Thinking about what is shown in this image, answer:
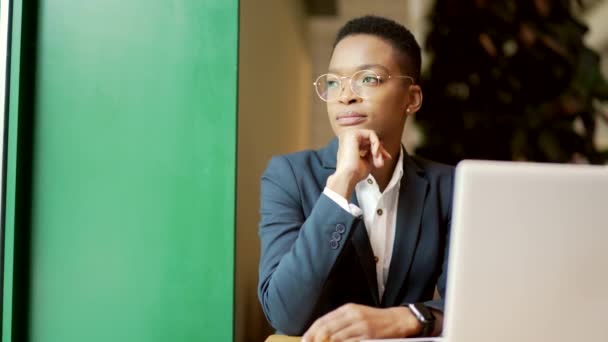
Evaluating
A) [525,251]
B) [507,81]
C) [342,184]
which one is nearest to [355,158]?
[342,184]

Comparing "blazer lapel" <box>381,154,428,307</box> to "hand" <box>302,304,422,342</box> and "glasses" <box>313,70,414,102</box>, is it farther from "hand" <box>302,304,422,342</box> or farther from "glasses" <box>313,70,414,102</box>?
"glasses" <box>313,70,414,102</box>

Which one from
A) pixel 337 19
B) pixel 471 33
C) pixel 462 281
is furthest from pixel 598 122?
pixel 462 281

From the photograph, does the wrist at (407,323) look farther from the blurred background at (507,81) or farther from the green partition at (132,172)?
the blurred background at (507,81)

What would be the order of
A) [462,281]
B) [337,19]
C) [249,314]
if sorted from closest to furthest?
1. [462,281]
2. [249,314]
3. [337,19]

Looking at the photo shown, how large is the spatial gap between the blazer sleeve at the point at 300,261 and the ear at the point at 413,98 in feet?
1.17

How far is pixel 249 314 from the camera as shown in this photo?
1517mm

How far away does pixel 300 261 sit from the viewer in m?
1.13

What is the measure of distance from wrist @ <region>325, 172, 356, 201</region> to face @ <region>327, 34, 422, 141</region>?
0.15m

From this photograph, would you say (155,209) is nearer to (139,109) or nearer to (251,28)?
(139,109)

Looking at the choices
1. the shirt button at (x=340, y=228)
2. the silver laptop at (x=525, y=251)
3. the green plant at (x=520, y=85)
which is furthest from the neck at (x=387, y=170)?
the green plant at (x=520, y=85)

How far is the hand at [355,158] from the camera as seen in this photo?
1174mm

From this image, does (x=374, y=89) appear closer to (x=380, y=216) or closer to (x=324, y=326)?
(x=380, y=216)

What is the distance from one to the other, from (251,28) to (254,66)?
11cm

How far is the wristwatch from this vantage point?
1.14m
